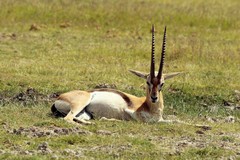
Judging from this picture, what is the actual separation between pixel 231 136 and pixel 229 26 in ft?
49.9

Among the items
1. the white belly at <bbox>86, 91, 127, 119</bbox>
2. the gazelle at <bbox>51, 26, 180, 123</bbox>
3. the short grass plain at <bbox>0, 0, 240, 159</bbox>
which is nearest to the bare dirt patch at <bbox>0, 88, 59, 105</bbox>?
the short grass plain at <bbox>0, 0, 240, 159</bbox>

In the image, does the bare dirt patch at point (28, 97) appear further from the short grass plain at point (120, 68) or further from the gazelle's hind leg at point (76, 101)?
the gazelle's hind leg at point (76, 101)

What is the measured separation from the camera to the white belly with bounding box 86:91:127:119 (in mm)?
11836

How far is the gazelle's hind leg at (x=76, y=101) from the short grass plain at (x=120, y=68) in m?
0.36

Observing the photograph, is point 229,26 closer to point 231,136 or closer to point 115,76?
point 115,76

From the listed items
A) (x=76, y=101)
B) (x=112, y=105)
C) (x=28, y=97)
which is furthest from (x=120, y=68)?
(x=76, y=101)

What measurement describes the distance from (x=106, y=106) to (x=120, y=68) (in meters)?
4.88

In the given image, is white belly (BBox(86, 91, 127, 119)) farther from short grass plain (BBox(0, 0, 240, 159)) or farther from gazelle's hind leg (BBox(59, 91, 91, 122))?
short grass plain (BBox(0, 0, 240, 159))

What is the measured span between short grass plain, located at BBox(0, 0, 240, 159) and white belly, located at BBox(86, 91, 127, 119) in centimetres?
57

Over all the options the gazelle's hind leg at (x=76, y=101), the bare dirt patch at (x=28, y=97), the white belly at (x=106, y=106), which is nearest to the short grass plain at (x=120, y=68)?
the bare dirt patch at (x=28, y=97)

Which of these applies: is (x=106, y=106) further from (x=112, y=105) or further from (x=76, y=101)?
(x=76, y=101)

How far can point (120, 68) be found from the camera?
16656mm

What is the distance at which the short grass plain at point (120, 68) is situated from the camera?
373 inches

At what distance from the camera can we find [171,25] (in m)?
25.1
